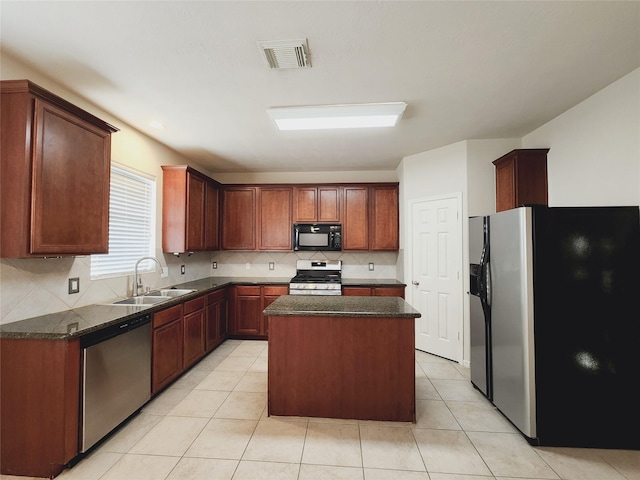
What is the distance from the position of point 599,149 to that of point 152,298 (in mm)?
4412

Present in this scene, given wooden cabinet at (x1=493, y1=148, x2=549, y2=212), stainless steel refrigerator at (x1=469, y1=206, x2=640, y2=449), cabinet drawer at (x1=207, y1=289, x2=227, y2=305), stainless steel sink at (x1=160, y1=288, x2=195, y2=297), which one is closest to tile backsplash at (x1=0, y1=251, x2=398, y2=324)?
stainless steel sink at (x1=160, y1=288, x2=195, y2=297)

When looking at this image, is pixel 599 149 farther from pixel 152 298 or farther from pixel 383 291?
pixel 152 298

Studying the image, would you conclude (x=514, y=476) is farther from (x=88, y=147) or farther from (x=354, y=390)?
(x=88, y=147)

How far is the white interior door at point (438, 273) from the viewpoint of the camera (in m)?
3.53

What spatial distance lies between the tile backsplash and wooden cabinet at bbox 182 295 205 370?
1.90 feet

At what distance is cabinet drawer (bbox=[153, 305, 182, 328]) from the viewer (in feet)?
A: 8.63

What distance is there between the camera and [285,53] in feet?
6.23

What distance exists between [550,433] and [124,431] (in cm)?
314

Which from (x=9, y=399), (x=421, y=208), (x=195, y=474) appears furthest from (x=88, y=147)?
(x=421, y=208)

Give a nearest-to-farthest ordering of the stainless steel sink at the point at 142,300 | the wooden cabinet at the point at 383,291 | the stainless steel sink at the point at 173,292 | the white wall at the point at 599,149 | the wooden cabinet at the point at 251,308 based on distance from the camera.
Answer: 1. the white wall at the point at 599,149
2. the stainless steel sink at the point at 142,300
3. the stainless steel sink at the point at 173,292
4. the wooden cabinet at the point at 383,291
5. the wooden cabinet at the point at 251,308

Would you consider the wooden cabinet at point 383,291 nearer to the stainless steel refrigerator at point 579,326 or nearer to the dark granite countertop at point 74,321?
the stainless steel refrigerator at point 579,326

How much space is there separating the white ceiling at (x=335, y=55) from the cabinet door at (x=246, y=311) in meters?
2.43

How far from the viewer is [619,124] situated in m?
Result: 2.22

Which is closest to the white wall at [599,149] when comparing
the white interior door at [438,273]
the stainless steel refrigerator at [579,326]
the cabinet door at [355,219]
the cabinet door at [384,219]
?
the stainless steel refrigerator at [579,326]
